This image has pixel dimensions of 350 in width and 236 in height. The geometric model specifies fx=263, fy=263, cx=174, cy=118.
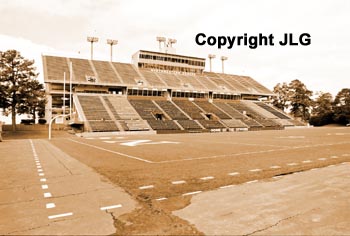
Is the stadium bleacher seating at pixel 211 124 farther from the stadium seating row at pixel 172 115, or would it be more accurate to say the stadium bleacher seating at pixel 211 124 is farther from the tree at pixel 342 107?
the tree at pixel 342 107

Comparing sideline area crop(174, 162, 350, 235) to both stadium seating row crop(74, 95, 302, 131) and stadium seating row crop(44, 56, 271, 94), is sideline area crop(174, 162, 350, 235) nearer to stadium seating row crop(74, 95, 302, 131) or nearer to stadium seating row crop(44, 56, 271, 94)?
stadium seating row crop(74, 95, 302, 131)

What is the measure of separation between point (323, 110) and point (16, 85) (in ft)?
287

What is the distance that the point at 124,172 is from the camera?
9617 mm

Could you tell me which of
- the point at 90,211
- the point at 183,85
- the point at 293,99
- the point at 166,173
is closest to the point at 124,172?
the point at 166,173

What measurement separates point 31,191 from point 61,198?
1.34 metres

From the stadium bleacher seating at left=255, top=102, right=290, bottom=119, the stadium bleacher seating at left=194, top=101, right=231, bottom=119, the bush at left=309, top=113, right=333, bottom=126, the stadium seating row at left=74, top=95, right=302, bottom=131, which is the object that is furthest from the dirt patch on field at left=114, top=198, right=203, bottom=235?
the bush at left=309, top=113, right=333, bottom=126

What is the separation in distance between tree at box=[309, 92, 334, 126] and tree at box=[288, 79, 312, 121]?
251 centimetres

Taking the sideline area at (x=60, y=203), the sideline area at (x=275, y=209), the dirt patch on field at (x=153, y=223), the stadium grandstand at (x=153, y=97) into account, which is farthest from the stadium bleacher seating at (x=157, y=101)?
the dirt patch on field at (x=153, y=223)

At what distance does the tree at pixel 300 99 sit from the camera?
90.1 metres

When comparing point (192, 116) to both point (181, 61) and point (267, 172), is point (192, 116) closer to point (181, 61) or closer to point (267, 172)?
point (181, 61)

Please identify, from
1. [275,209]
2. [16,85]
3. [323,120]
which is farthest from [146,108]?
[323,120]

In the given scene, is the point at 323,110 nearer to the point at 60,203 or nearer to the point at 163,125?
the point at 163,125

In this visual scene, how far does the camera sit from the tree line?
83.6m

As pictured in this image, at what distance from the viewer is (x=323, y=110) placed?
8750cm
